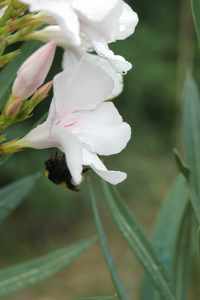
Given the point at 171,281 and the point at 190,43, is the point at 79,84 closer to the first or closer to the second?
the point at 171,281

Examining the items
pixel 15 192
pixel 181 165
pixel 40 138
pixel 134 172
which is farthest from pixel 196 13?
pixel 134 172

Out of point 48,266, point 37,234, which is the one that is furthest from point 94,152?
point 37,234

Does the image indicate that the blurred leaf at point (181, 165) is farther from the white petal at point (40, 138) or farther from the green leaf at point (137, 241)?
the white petal at point (40, 138)

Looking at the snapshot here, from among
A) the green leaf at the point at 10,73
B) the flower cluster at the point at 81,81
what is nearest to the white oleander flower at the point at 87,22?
the flower cluster at the point at 81,81

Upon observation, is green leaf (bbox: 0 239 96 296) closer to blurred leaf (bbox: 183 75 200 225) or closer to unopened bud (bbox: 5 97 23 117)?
blurred leaf (bbox: 183 75 200 225)

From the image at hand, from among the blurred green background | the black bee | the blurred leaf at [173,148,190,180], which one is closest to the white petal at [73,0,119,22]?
the black bee

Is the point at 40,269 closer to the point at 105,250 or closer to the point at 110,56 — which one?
the point at 105,250
